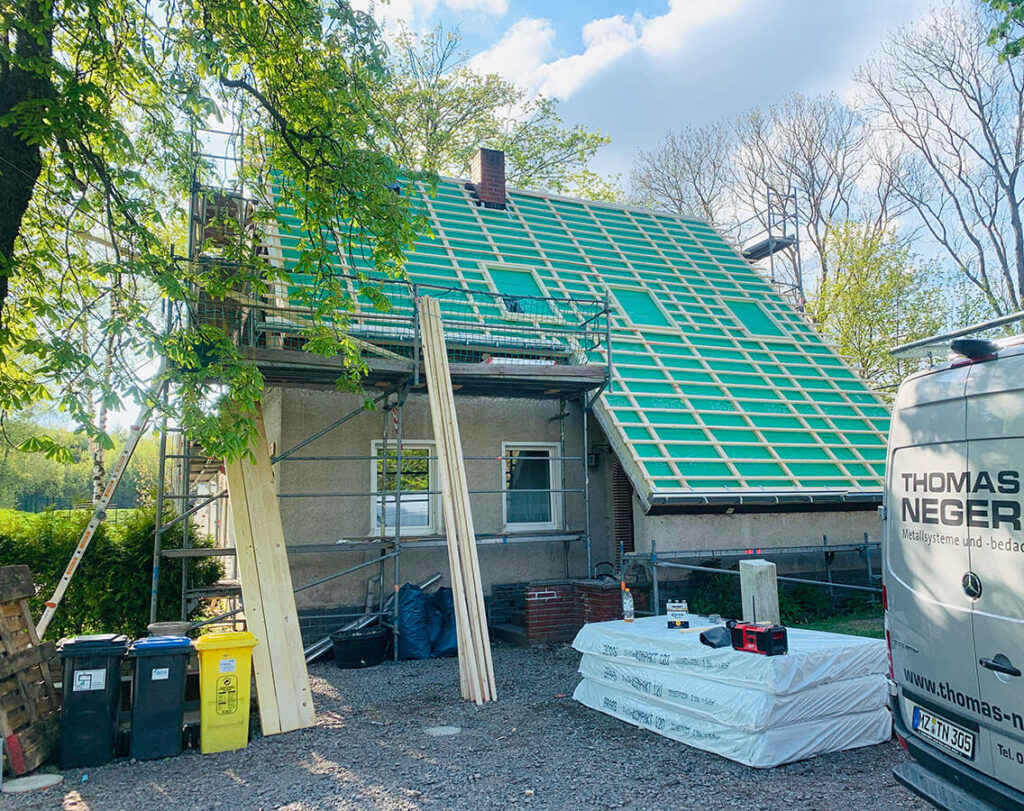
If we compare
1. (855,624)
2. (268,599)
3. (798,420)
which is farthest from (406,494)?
(798,420)

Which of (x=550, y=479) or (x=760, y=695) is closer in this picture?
(x=760, y=695)

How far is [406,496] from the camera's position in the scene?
11.1 meters

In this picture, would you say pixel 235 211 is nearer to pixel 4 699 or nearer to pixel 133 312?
pixel 133 312

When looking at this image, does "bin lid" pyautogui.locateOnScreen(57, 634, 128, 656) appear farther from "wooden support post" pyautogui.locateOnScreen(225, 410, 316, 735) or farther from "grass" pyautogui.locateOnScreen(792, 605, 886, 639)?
"grass" pyautogui.locateOnScreen(792, 605, 886, 639)

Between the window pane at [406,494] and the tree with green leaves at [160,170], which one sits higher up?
the tree with green leaves at [160,170]

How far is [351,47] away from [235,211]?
4.15 meters

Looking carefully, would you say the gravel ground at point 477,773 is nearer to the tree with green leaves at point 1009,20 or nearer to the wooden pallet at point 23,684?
the wooden pallet at point 23,684

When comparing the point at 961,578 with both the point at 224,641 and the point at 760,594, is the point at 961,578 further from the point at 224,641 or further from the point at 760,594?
the point at 224,641

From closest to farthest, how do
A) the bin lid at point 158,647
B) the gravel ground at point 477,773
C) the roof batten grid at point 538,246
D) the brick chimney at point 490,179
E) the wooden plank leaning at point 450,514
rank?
the gravel ground at point 477,773 → the bin lid at point 158,647 → the wooden plank leaning at point 450,514 → the roof batten grid at point 538,246 → the brick chimney at point 490,179

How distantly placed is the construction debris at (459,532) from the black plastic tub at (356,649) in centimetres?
182

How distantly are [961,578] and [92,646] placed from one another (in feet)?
21.1

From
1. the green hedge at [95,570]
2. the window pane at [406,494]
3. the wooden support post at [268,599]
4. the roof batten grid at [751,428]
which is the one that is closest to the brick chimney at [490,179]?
the roof batten grid at [751,428]

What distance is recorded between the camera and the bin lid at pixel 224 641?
6410mm

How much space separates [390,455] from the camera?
1106 centimetres
